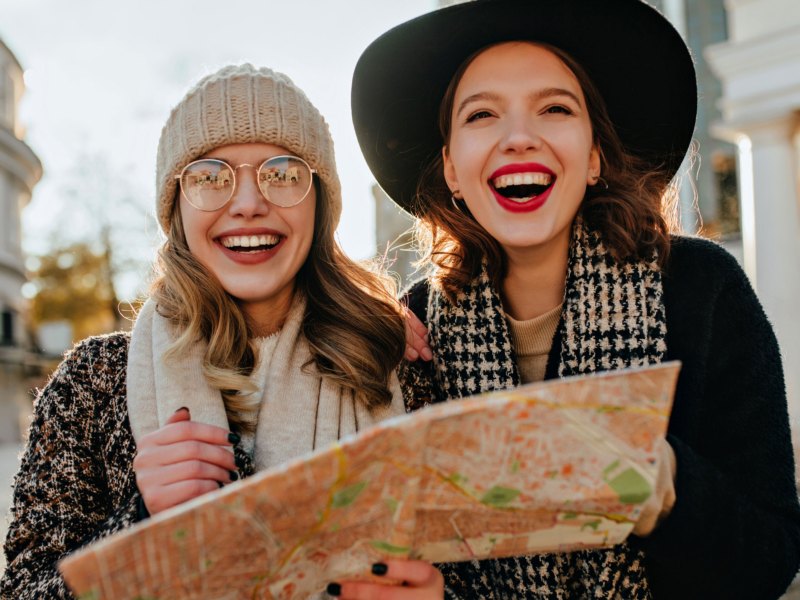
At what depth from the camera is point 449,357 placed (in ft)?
8.54

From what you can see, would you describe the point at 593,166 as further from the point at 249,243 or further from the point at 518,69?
the point at 249,243

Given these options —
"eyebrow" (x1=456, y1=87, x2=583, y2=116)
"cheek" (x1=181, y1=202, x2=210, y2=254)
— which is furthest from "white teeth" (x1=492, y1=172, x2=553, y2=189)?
"cheek" (x1=181, y1=202, x2=210, y2=254)

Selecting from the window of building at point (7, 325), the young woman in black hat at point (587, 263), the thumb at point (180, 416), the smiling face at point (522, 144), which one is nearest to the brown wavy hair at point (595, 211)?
the young woman in black hat at point (587, 263)

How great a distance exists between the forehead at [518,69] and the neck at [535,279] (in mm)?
479

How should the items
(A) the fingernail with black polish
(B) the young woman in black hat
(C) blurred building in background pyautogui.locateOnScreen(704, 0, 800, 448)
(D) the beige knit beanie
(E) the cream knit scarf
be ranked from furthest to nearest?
1. (C) blurred building in background pyautogui.locateOnScreen(704, 0, 800, 448)
2. (D) the beige knit beanie
3. (E) the cream knit scarf
4. (B) the young woman in black hat
5. (A) the fingernail with black polish

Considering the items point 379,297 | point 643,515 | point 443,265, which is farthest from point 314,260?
point 643,515

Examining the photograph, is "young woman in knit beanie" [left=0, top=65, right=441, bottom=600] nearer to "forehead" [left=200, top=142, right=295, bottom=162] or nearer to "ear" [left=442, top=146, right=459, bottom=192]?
"forehead" [left=200, top=142, right=295, bottom=162]

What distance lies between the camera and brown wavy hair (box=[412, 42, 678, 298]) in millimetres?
2486

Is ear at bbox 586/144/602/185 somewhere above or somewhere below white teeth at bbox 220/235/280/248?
above

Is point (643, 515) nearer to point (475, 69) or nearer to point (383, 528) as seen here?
point (383, 528)

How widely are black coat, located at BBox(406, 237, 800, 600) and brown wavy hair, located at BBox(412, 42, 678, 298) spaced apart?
0.46 feet

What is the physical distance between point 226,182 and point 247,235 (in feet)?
0.54

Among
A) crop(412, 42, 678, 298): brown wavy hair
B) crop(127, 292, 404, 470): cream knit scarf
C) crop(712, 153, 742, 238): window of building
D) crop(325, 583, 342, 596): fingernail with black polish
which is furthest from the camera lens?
crop(712, 153, 742, 238): window of building

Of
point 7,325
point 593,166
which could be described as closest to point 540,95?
point 593,166
